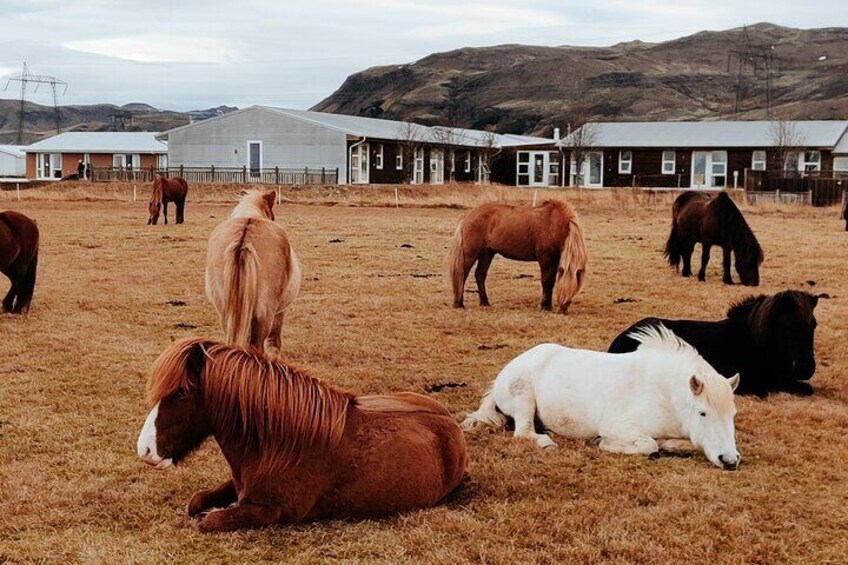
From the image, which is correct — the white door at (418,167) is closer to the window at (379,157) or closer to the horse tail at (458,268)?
the window at (379,157)

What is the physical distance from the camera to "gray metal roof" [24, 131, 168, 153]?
67.1 m

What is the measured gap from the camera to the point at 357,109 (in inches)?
6176

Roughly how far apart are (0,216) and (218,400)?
7.95 metres

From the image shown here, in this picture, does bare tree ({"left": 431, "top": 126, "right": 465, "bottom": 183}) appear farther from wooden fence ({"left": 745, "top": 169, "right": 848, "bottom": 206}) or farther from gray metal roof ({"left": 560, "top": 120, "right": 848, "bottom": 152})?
wooden fence ({"left": 745, "top": 169, "right": 848, "bottom": 206})

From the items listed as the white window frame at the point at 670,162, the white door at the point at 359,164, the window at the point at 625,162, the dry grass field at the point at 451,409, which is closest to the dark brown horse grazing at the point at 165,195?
the dry grass field at the point at 451,409

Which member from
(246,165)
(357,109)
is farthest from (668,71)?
(246,165)

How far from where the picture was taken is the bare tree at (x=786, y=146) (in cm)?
5141

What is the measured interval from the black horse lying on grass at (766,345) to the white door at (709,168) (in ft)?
159

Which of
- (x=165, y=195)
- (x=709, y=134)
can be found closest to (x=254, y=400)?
(x=165, y=195)

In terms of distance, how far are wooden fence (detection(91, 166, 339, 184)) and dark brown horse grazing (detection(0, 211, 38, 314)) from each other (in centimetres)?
3634

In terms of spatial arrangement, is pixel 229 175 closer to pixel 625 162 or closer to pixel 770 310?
pixel 625 162

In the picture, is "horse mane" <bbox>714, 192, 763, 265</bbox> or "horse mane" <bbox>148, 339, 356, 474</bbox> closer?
"horse mane" <bbox>148, 339, 356, 474</bbox>

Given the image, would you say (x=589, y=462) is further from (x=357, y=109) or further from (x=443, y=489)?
(x=357, y=109)

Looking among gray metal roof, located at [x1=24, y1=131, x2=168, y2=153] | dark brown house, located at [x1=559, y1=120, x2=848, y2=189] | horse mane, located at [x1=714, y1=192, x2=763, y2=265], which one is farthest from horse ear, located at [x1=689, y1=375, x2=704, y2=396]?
gray metal roof, located at [x1=24, y1=131, x2=168, y2=153]
